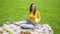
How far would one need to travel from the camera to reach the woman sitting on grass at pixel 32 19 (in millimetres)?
2924

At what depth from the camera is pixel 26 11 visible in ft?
9.93

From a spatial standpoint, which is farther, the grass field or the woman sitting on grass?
the grass field

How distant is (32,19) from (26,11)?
0.51 ft

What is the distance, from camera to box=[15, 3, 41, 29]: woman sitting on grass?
2924mm

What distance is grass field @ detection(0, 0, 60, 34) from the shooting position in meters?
3.03

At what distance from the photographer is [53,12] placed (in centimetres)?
311

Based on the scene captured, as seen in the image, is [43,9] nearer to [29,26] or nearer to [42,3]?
[42,3]

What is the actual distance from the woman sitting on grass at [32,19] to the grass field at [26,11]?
0.09 meters

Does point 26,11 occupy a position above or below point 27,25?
above

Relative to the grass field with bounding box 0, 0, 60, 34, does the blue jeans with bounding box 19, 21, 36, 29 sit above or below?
below

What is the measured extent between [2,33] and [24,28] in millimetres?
290

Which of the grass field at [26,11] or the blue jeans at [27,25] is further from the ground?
the grass field at [26,11]

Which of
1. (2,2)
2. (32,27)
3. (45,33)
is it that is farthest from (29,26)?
(2,2)

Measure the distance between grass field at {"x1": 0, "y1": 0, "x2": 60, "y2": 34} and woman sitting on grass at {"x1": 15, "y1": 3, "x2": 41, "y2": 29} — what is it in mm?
86
